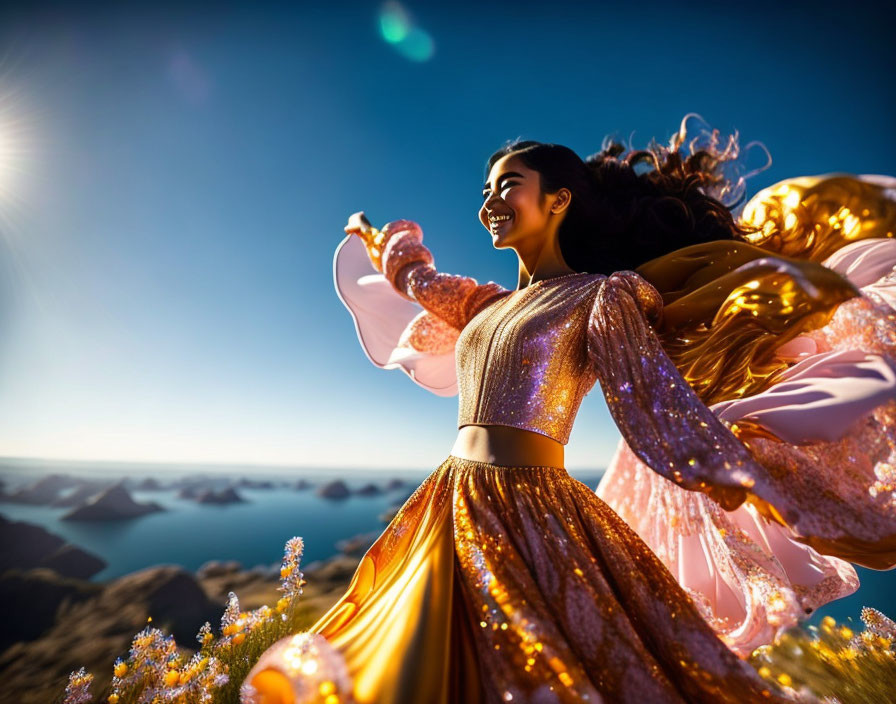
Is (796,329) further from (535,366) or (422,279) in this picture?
(422,279)

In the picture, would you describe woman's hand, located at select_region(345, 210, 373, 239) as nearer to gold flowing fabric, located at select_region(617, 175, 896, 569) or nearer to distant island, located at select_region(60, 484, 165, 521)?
gold flowing fabric, located at select_region(617, 175, 896, 569)

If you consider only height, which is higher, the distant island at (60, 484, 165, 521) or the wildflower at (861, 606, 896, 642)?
the distant island at (60, 484, 165, 521)

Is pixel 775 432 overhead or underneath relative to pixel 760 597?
overhead

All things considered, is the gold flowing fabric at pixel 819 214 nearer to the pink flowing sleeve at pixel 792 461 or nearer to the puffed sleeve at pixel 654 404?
the pink flowing sleeve at pixel 792 461

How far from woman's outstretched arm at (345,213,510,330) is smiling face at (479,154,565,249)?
0.30 m

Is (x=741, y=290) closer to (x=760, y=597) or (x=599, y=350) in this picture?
(x=599, y=350)

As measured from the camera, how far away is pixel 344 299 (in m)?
2.64

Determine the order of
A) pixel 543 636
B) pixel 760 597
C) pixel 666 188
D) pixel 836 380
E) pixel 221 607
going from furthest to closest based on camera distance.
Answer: pixel 221 607 < pixel 666 188 < pixel 760 597 < pixel 836 380 < pixel 543 636

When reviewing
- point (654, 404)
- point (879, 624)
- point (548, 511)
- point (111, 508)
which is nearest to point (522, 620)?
point (548, 511)

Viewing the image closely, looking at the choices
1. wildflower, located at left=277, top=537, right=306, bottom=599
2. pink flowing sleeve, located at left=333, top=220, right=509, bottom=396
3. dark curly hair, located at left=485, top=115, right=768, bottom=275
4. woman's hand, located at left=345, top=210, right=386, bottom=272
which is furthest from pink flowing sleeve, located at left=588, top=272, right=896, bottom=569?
wildflower, located at left=277, top=537, right=306, bottom=599

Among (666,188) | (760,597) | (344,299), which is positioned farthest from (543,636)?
(344,299)

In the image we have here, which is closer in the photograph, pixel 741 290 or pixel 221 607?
pixel 741 290

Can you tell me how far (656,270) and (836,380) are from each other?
0.71 m

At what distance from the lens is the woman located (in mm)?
881
